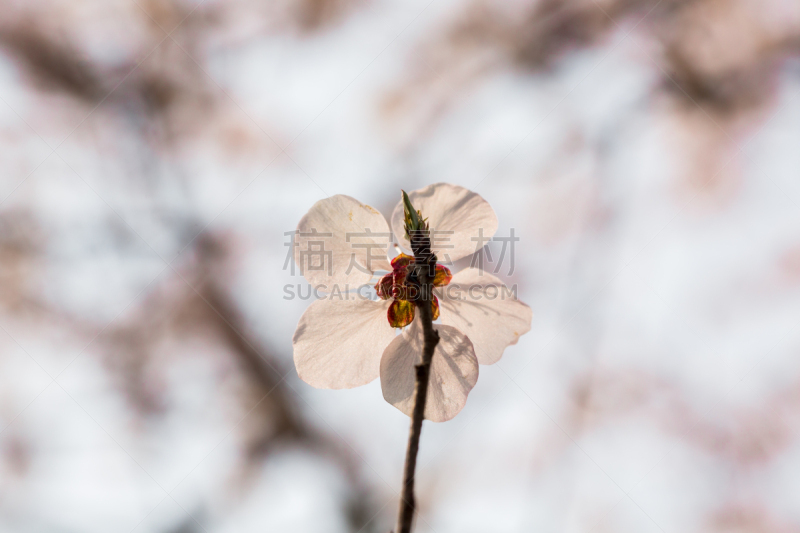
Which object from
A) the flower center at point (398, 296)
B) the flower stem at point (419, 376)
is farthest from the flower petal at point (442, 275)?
the flower stem at point (419, 376)

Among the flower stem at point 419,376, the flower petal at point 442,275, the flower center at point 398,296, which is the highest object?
the flower petal at point 442,275

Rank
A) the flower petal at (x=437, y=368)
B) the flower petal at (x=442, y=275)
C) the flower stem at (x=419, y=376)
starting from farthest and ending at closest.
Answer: the flower petal at (x=442, y=275), the flower petal at (x=437, y=368), the flower stem at (x=419, y=376)

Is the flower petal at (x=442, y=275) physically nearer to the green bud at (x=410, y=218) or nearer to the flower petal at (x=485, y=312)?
the flower petal at (x=485, y=312)

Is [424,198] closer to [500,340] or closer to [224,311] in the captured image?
[500,340]

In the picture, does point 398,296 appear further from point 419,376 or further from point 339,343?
point 419,376

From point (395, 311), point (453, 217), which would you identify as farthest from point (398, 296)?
point (453, 217)

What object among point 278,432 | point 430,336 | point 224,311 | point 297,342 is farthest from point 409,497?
point 278,432
